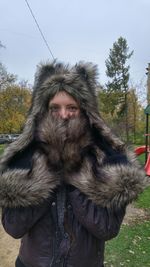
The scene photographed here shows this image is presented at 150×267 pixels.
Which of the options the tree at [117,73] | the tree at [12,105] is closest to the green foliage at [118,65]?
the tree at [117,73]

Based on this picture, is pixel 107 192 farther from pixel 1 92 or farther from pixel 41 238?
pixel 1 92

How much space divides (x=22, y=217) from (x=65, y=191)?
0.82 feet

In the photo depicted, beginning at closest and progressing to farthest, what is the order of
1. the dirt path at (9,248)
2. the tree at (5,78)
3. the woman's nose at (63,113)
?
the woman's nose at (63,113) → the dirt path at (9,248) → the tree at (5,78)

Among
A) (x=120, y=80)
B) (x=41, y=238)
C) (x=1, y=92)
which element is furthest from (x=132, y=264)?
(x=120, y=80)

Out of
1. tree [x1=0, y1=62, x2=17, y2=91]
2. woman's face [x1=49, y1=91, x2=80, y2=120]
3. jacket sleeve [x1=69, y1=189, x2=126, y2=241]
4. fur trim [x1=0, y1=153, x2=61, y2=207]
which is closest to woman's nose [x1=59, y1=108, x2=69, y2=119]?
woman's face [x1=49, y1=91, x2=80, y2=120]

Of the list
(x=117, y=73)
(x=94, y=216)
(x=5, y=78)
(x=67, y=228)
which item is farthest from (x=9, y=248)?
(x=117, y=73)

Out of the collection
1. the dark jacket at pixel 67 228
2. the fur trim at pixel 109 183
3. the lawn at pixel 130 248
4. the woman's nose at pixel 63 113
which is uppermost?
the woman's nose at pixel 63 113

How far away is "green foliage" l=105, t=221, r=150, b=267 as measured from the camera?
385cm

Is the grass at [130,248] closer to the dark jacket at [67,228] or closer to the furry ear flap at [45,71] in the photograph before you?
the furry ear flap at [45,71]

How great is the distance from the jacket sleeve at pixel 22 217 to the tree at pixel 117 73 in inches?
1474

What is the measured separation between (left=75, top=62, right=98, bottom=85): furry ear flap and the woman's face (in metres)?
0.19

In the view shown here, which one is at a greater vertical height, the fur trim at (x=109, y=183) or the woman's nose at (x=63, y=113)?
the woman's nose at (x=63, y=113)

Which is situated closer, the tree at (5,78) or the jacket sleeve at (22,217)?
the jacket sleeve at (22,217)

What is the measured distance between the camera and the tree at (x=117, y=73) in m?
38.9
